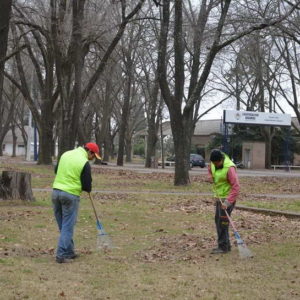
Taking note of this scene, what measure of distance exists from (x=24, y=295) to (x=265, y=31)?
19798 mm

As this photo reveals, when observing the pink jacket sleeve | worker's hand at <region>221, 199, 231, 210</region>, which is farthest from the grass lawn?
the pink jacket sleeve

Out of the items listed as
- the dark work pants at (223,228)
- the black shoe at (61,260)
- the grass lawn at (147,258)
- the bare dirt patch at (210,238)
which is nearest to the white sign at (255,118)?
the grass lawn at (147,258)

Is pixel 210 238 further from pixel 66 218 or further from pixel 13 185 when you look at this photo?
pixel 13 185

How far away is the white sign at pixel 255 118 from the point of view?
43.0m

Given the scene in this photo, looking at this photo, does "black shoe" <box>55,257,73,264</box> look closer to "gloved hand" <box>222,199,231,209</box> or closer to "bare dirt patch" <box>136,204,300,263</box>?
"bare dirt patch" <box>136,204,300,263</box>

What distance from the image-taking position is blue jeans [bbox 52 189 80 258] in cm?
782

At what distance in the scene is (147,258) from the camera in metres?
8.35

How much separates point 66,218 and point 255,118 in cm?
3847

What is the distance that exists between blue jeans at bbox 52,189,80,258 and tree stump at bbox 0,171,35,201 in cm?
618

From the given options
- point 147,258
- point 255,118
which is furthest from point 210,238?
point 255,118

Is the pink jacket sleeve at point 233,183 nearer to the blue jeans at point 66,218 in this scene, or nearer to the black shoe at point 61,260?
the blue jeans at point 66,218

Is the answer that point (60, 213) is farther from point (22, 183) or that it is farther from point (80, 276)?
point (22, 183)

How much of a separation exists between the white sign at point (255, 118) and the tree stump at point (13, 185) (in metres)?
29.5

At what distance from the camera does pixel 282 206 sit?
613 inches
